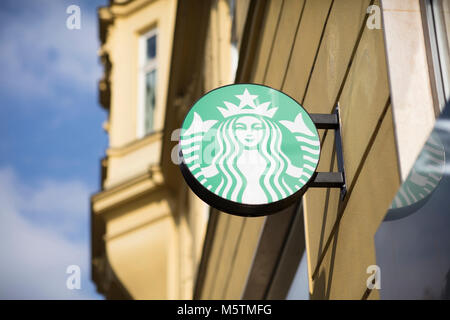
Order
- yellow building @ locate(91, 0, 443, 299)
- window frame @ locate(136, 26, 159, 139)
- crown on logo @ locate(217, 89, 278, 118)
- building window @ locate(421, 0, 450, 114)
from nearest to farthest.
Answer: building window @ locate(421, 0, 450, 114) < yellow building @ locate(91, 0, 443, 299) < crown on logo @ locate(217, 89, 278, 118) < window frame @ locate(136, 26, 159, 139)

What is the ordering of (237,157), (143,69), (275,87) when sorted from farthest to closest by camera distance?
1. (143,69)
2. (275,87)
3. (237,157)

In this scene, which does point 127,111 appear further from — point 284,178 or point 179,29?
point 284,178

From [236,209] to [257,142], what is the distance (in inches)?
15.4

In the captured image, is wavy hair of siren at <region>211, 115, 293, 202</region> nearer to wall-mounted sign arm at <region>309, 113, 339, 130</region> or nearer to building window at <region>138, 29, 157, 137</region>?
wall-mounted sign arm at <region>309, 113, 339, 130</region>

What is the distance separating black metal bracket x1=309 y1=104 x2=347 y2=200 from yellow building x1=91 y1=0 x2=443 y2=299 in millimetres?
56

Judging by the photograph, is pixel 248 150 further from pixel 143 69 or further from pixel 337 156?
pixel 143 69

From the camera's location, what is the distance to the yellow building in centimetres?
388

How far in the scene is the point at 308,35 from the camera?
559 cm

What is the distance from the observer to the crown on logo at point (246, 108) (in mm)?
4270

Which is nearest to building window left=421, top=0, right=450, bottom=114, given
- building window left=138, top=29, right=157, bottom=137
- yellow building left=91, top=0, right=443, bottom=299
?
yellow building left=91, top=0, right=443, bottom=299

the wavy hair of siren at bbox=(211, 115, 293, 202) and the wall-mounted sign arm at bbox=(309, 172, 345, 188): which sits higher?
the wavy hair of siren at bbox=(211, 115, 293, 202)

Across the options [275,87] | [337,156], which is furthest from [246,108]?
[275,87]

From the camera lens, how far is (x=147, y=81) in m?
17.0

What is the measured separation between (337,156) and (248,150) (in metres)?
0.74
